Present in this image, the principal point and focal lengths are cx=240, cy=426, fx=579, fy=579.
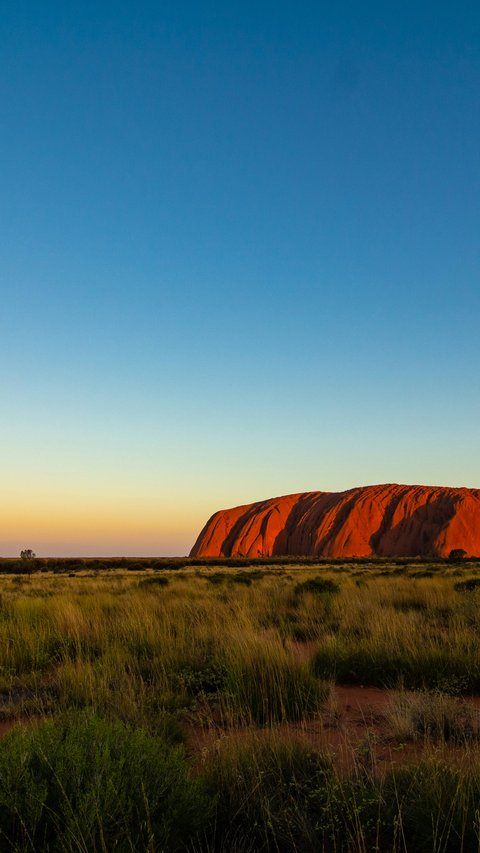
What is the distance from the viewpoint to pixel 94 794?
2.59 meters

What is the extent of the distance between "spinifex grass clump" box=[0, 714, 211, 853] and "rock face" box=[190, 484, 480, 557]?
7901 cm

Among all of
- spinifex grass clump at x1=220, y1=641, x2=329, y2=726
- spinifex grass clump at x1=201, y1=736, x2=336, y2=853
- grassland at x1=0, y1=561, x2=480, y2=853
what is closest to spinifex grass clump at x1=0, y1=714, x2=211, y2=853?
grassland at x1=0, y1=561, x2=480, y2=853

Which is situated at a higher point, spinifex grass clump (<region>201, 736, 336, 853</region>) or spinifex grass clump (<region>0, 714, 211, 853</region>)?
spinifex grass clump (<region>0, 714, 211, 853</region>)

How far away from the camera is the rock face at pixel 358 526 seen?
3155 inches

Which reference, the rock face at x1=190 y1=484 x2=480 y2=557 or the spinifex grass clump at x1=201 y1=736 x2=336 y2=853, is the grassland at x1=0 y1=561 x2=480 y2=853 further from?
the rock face at x1=190 y1=484 x2=480 y2=557

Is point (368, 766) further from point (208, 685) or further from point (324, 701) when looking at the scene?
point (208, 685)

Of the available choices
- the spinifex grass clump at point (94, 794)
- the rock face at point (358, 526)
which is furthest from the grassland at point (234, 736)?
the rock face at point (358, 526)

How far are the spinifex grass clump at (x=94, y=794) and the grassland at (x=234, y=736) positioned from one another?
0.01 meters

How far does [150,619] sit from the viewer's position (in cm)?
936

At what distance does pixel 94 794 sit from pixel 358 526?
282ft

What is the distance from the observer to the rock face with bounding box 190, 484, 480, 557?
80.1 meters

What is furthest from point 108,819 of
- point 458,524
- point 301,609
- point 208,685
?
point 458,524

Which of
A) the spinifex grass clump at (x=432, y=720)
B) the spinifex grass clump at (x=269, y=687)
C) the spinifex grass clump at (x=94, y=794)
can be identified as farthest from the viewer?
the spinifex grass clump at (x=269, y=687)

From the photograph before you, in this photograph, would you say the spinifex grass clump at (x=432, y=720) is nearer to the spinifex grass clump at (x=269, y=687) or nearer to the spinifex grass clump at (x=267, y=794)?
the spinifex grass clump at (x=269, y=687)
